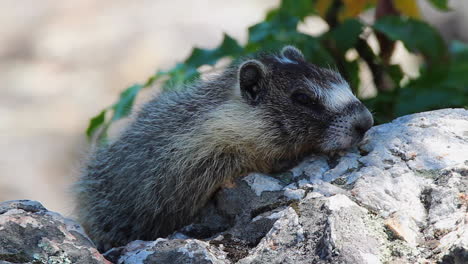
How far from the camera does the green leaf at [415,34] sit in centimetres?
666

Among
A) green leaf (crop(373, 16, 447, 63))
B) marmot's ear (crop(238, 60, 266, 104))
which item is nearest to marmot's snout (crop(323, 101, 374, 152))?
marmot's ear (crop(238, 60, 266, 104))

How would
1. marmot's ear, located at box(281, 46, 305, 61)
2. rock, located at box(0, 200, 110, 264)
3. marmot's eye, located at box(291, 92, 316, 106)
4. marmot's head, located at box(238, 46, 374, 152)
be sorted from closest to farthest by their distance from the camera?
rock, located at box(0, 200, 110, 264), marmot's head, located at box(238, 46, 374, 152), marmot's eye, located at box(291, 92, 316, 106), marmot's ear, located at box(281, 46, 305, 61)

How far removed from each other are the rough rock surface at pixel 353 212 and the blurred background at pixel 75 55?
7.46 metres

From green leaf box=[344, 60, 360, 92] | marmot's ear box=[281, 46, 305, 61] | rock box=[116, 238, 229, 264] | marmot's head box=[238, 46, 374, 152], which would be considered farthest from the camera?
green leaf box=[344, 60, 360, 92]

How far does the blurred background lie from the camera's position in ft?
39.7

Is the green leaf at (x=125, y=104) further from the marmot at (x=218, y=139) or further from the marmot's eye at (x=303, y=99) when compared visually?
the marmot's eye at (x=303, y=99)

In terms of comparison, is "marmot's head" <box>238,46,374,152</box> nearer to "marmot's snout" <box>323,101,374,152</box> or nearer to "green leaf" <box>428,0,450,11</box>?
"marmot's snout" <box>323,101,374,152</box>

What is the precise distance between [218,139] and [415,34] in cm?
252

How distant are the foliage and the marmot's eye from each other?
119cm

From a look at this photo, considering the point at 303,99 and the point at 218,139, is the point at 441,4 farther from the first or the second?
the point at 218,139

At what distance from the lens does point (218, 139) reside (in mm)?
5281

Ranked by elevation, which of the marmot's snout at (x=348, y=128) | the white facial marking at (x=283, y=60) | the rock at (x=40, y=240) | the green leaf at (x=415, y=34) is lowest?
the green leaf at (x=415, y=34)

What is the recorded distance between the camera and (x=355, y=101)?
199 inches

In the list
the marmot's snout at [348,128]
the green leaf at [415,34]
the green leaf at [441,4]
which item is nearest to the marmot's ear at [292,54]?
the marmot's snout at [348,128]
